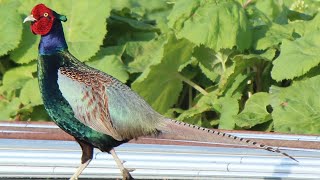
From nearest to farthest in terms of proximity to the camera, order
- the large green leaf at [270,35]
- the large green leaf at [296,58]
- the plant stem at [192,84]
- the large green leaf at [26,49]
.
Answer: the large green leaf at [296,58] → the large green leaf at [270,35] → the plant stem at [192,84] → the large green leaf at [26,49]

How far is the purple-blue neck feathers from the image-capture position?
630cm

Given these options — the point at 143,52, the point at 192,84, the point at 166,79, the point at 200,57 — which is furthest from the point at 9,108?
the point at 200,57

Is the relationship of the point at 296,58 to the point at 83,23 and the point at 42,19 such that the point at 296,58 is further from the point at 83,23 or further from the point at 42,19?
the point at 42,19

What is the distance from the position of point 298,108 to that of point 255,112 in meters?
0.38

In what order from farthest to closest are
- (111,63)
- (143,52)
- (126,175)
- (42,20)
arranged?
1. (143,52)
2. (111,63)
3. (42,20)
4. (126,175)

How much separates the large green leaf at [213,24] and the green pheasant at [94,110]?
2.02 meters

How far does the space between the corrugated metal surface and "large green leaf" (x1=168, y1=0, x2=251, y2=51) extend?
59.9 inches

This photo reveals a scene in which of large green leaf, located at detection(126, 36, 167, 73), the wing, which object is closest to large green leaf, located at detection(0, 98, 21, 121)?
large green leaf, located at detection(126, 36, 167, 73)

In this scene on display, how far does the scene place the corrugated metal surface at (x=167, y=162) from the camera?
6.33 meters

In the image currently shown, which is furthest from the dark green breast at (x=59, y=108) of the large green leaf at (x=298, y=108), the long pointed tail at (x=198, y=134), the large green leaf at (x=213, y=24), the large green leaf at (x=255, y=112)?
the large green leaf at (x=213, y=24)

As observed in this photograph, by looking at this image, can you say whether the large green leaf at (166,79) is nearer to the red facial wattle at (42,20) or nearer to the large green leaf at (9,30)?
the large green leaf at (9,30)

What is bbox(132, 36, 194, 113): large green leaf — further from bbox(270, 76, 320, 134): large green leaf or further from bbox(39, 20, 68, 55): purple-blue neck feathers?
bbox(39, 20, 68, 55): purple-blue neck feathers

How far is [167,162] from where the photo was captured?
6.46 m

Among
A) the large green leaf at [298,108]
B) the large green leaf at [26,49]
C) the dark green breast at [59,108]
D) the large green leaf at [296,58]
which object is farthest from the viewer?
the large green leaf at [26,49]
